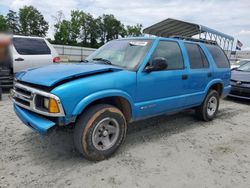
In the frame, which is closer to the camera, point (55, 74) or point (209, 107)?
point (55, 74)

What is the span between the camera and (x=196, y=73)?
5.03 m

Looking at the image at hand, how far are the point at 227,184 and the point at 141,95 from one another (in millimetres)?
1708

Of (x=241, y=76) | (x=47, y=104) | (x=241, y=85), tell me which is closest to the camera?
(x=47, y=104)

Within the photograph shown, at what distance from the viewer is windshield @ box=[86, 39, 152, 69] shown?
406 centimetres

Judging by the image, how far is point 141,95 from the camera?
3.94m

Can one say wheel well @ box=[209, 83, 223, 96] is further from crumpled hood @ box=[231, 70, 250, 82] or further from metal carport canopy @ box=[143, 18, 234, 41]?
metal carport canopy @ box=[143, 18, 234, 41]

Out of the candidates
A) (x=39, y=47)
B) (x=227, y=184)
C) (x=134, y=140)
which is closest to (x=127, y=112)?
(x=134, y=140)

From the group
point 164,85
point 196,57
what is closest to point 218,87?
point 196,57

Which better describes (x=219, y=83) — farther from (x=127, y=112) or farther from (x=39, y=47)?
(x=39, y=47)

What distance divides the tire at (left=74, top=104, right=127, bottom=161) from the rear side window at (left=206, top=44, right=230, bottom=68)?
10.5 ft

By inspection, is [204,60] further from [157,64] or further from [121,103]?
[121,103]

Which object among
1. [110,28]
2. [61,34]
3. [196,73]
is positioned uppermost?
[110,28]

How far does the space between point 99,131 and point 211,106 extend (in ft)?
11.0

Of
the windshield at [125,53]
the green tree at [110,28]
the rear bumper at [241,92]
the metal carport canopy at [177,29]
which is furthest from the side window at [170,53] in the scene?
the green tree at [110,28]
